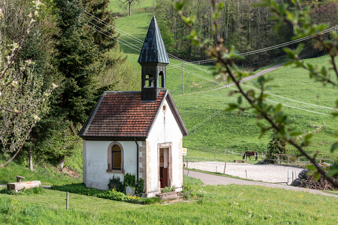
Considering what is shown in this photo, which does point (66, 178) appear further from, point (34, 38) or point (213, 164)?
point (213, 164)

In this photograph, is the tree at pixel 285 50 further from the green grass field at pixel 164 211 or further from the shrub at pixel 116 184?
the shrub at pixel 116 184

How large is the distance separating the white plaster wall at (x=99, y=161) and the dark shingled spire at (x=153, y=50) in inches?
188

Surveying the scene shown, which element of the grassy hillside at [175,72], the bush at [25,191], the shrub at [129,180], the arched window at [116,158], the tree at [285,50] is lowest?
the bush at [25,191]

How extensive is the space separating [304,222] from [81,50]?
1793 centimetres

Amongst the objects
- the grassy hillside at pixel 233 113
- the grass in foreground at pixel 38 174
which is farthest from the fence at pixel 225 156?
the grass in foreground at pixel 38 174

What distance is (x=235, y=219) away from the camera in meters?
15.4

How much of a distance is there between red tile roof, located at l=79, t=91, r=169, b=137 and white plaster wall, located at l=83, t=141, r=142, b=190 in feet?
1.96

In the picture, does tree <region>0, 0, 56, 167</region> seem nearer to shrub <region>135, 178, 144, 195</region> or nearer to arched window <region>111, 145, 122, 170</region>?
arched window <region>111, 145, 122, 170</region>

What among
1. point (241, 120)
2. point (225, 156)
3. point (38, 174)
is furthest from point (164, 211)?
point (241, 120)

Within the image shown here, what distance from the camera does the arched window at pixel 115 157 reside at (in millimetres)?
20000

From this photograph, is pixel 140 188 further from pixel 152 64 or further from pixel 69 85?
pixel 69 85

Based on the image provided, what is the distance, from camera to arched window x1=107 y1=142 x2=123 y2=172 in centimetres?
2000

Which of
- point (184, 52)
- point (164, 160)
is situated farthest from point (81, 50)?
point (184, 52)

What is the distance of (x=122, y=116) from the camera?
20672 mm
